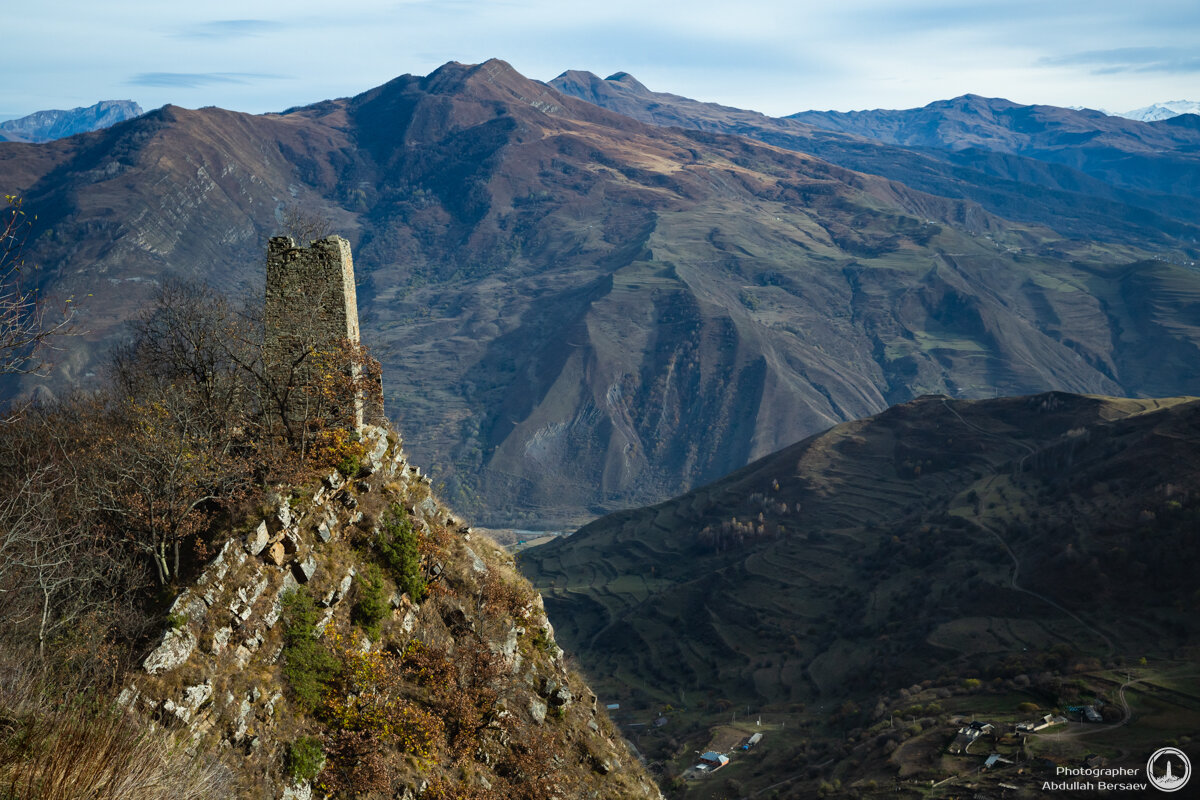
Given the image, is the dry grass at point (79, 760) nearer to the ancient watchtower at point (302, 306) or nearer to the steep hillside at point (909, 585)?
the ancient watchtower at point (302, 306)

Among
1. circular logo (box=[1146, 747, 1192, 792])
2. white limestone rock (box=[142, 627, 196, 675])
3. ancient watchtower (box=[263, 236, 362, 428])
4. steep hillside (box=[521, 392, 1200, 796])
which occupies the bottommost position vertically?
steep hillside (box=[521, 392, 1200, 796])

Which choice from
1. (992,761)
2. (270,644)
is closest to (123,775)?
(270,644)

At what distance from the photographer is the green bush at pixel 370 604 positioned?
51.6ft

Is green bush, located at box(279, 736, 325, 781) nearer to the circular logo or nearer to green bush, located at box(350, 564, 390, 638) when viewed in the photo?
green bush, located at box(350, 564, 390, 638)

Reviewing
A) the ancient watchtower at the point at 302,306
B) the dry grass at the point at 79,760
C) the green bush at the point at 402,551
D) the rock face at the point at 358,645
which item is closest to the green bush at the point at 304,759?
the rock face at the point at 358,645

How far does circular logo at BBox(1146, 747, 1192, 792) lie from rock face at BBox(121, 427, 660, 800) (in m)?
29.5

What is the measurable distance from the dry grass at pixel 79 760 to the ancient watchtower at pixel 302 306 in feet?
26.5

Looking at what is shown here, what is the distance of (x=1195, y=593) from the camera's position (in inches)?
2292

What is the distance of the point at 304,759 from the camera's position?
1333cm

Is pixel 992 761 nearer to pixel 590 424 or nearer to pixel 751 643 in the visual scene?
pixel 751 643

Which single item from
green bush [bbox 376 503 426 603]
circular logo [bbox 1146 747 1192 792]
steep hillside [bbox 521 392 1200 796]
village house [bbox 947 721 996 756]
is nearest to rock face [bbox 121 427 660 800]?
green bush [bbox 376 503 426 603]

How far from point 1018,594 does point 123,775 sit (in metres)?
68.4

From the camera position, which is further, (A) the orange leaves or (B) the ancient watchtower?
(B) the ancient watchtower

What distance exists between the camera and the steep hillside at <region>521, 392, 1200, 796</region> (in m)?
53.7
